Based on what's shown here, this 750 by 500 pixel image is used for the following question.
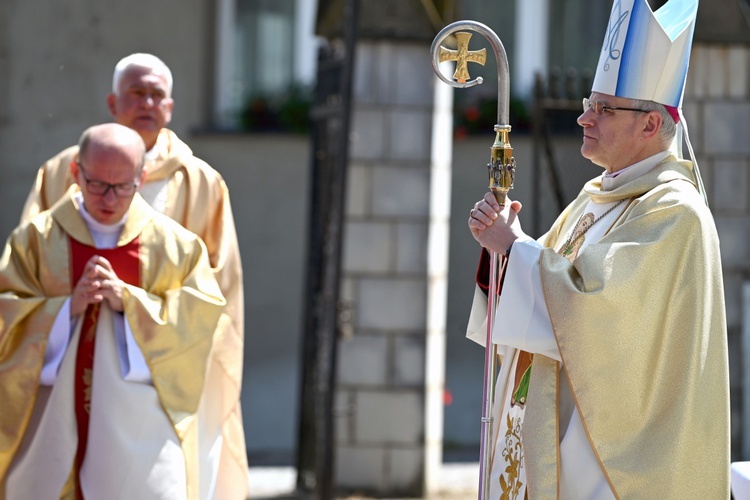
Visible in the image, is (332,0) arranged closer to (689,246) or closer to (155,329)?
(155,329)

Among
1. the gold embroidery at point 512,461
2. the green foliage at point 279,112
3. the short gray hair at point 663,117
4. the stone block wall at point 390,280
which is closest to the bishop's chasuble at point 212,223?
the gold embroidery at point 512,461

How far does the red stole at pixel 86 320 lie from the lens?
14.7 feet

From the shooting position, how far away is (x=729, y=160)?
7297 millimetres

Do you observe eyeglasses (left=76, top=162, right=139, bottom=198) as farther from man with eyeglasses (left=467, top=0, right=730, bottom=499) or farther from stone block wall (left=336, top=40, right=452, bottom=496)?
stone block wall (left=336, top=40, right=452, bottom=496)

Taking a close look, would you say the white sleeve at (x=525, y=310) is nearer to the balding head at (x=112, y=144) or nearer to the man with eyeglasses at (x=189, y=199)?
the balding head at (x=112, y=144)

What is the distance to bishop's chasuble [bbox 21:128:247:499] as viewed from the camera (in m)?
5.15

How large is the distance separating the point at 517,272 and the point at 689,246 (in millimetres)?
466

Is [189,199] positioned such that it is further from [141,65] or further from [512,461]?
[512,461]

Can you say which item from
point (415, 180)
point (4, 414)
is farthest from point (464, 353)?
point (4, 414)

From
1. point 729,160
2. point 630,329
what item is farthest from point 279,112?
point 630,329

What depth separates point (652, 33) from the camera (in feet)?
13.0

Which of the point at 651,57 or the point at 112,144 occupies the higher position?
the point at 651,57

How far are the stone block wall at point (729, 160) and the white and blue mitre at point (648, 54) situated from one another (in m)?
3.35

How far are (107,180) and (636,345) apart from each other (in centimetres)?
179
